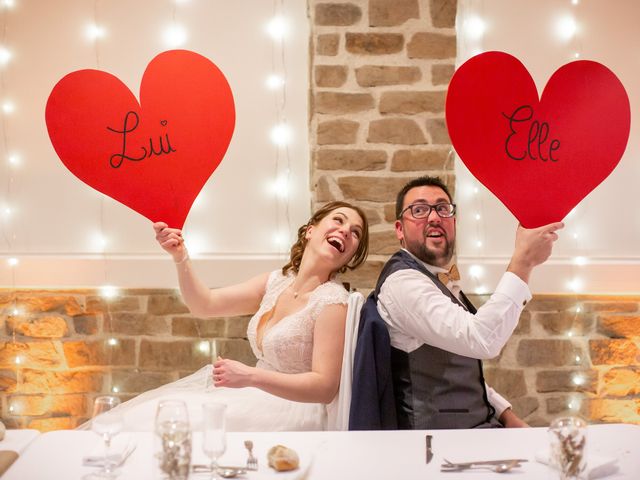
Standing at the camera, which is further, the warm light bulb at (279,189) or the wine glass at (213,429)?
the warm light bulb at (279,189)

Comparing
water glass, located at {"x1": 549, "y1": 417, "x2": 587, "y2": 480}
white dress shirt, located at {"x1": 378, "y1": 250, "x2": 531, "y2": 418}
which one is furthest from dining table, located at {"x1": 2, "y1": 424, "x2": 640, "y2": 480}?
white dress shirt, located at {"x1": 378, "y1": 250, "x2": 531, "y2": 418}

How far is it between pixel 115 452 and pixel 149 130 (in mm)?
1231

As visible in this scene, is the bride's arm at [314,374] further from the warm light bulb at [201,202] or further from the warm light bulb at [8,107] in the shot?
the warm light bulb at [8,107]

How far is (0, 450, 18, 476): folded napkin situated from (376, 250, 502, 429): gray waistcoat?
1177 millimetres

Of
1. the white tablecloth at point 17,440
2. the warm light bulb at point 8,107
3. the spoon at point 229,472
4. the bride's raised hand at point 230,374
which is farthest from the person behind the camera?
the warm light bulb at point 8,107

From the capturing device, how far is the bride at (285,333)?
2201 millimetres

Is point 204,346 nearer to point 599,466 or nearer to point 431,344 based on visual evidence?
point 431,344

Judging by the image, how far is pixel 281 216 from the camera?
320 cm

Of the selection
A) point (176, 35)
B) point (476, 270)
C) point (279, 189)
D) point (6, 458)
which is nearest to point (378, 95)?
point (279, 189)

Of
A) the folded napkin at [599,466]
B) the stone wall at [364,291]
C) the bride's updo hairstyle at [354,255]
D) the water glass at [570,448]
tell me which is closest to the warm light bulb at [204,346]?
the stone wall at [364,291]

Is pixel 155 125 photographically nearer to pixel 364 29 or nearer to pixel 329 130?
pixel 329 130

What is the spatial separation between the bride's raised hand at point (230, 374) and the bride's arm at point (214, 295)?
0.51 m

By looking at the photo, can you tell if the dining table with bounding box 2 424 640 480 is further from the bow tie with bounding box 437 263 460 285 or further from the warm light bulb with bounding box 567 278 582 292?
the warm light bulb with bounding box 567 278 582 292

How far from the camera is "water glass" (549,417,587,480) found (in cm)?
127
